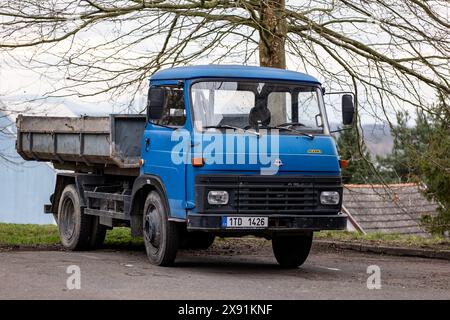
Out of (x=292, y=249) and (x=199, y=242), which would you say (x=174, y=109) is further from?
(x=199, y=242)

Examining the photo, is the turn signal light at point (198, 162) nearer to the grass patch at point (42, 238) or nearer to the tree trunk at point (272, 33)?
the grass patch at point (42, 238)

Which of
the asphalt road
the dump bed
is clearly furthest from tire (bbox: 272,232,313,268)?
the dump bed

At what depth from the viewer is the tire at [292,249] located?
13531 mm

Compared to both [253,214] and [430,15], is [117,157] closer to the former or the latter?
[253,214]

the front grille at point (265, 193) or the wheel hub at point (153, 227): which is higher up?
the front grille at point (265, 193)

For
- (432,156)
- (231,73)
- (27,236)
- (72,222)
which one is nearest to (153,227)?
(231,73)

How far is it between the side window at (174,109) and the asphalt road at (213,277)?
6.13 feet

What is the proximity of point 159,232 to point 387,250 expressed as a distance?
529 centimetres

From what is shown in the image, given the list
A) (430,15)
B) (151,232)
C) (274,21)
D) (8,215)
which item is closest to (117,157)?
(151,232)

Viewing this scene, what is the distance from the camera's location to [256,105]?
41.8 feet

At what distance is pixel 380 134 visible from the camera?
19.4 m

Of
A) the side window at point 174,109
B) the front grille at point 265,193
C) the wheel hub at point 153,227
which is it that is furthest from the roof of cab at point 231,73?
the wheel hub at point 153,227

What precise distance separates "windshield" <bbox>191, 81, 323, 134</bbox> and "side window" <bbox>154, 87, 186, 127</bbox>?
23cm

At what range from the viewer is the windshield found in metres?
12.5
